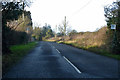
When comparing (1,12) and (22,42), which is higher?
(1,12)

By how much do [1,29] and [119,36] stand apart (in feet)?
43.3

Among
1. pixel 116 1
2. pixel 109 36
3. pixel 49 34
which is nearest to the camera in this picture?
pixel 116 1

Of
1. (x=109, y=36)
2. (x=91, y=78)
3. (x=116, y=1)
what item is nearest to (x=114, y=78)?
(x=91, y=78)

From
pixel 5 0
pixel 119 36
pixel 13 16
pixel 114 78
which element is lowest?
pixel 114 78

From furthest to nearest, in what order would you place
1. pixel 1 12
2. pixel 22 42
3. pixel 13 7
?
1. pixel 22 42
2. pixel 13 7
3. pixel 1 12

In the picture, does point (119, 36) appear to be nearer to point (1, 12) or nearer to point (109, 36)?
point (109, 36)

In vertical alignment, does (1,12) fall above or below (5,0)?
below

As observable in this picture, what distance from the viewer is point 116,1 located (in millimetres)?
17359

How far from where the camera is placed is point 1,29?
14508 mm

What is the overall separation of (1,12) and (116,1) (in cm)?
1268

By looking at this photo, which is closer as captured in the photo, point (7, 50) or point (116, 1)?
point (7, 50)

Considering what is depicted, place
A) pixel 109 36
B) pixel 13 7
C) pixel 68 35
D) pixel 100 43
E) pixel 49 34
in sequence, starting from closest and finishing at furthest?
pixel 13 7
pixel 109 36
pixel 100 43
pixel 68 35
pixel 49 34

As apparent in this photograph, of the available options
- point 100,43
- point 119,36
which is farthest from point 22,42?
point 119,36

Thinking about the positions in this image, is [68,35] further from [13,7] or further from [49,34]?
[49,34]
